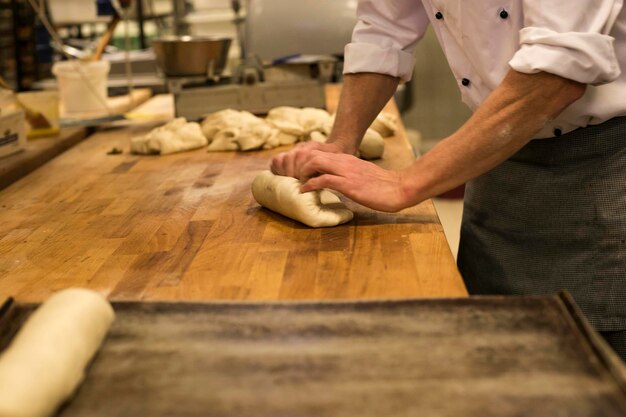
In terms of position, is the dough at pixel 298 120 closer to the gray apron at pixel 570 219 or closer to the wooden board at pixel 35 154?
the wooden board at pixel 35 154

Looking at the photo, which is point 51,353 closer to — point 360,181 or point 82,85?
point 360,181

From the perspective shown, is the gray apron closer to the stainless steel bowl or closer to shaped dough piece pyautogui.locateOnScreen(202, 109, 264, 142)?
shaped dough piece pyautogui.locateOnScreen(202, 109, 264, 142)

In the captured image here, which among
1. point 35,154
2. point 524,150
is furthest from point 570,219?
point 35,154

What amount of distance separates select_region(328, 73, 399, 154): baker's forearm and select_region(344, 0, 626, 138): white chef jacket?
0.10 ft

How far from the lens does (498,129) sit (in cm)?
136

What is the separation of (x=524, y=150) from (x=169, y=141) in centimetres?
127

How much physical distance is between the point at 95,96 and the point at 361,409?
278 cm

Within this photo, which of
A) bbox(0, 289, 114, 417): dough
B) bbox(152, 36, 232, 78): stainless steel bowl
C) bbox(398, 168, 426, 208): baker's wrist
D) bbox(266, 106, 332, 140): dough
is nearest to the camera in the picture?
bbox(0, 289, 114, 417): dough

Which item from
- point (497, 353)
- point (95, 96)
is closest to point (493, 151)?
point (497, 353)

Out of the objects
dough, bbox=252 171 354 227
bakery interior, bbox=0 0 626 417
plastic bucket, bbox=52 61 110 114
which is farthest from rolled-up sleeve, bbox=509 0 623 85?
plastic bucket, bbox=52 61 110 114

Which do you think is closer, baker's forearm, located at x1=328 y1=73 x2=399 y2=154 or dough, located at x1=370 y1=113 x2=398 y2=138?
baker's forearm, located at x1=328 y1=73 x2=399 y2=154

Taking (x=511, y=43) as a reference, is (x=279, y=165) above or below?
below

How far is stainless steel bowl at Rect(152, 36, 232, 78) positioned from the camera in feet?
9.93

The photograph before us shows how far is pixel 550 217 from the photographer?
162 cm
